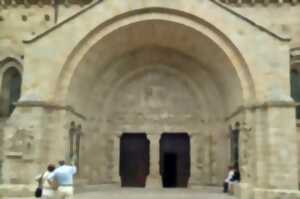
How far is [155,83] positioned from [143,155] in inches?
133

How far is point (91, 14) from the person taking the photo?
16.4 m

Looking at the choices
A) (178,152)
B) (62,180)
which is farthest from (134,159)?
(62,180)

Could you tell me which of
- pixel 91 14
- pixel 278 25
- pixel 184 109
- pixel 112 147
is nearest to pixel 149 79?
pixel 184 109

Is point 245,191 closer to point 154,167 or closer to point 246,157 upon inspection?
point 246,157

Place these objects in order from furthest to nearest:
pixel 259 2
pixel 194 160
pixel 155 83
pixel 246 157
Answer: pixel 155 83 < pixel 194 160 < pixel 259 2 < pixel 246 157

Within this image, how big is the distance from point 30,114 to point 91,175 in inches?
177

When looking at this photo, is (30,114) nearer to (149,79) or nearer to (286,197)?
(149,79)

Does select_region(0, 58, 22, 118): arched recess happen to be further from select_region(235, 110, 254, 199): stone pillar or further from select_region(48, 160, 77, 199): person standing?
select_region(235, 110, 254, 199): stone pillar

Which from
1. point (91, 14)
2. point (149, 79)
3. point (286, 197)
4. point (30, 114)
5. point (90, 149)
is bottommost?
point (286, 197)

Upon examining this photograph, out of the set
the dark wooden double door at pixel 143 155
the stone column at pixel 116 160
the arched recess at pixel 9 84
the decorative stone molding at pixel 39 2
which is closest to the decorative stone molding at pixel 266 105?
the dark wooden double door at pixel 143 155

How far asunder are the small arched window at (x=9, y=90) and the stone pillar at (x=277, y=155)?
11.0 meters

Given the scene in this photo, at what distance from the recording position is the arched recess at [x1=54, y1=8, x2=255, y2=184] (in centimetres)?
1659

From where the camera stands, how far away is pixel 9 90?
64.5 feet

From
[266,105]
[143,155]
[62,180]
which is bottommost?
[62,180]
